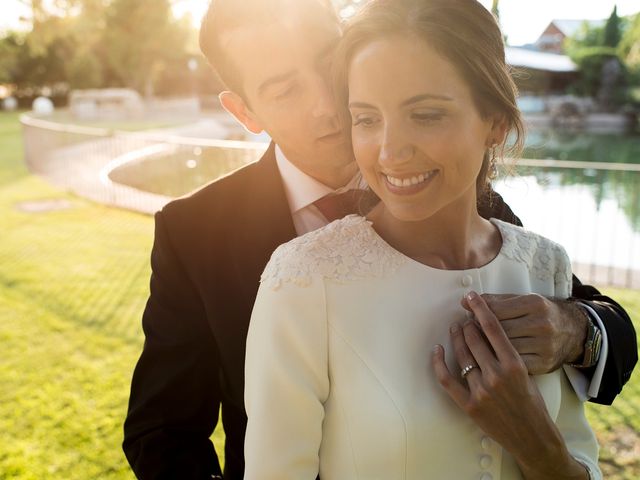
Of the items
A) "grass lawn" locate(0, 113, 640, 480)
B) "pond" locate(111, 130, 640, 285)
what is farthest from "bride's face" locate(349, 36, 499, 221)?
"pond" locate(111, 130, 640, 285)

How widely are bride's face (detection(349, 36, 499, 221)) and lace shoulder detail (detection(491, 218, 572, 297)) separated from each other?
0.95ft

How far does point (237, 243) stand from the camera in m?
1.84

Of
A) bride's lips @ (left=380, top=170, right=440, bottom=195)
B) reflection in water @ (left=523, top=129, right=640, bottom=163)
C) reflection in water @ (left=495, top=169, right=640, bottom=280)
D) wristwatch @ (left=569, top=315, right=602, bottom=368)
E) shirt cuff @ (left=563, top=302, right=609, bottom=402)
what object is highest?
bride's lips @ (left=380, top=170, right=440, bottom=195)

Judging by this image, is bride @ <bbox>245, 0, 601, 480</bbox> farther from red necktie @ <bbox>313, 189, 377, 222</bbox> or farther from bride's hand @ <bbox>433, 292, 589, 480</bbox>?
red necktie @ <bbox>313, 189, 377, 222</bbox>

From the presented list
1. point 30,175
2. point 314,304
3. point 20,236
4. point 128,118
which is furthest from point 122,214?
point 128,118

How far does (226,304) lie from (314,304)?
1.61 feet

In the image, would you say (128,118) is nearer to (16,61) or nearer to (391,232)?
(16,61)

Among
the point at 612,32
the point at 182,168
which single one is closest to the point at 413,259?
the point at 182,168

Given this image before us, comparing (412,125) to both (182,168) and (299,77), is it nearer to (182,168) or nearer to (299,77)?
(299,77)

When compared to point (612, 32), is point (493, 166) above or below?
above

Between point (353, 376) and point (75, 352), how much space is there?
4.56 m

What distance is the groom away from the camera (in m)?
1.76

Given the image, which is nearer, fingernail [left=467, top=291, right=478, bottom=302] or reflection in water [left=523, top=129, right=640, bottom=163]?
fingernail [left=467, top=291, right=478, bottom=302]

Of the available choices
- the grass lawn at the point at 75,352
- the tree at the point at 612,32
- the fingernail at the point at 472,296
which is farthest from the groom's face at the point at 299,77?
the tree at the point at 612,32
